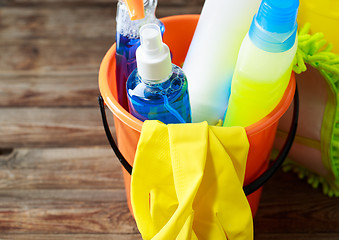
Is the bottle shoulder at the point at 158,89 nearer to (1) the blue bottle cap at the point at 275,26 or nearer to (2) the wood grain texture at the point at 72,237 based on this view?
(1) the blue bottle cap at the point at 275,26

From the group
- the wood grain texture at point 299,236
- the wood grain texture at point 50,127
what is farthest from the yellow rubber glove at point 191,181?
the wood grain texture at point 50,127

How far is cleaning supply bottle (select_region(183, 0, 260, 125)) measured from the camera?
1.44 feet

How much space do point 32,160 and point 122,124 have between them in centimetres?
30

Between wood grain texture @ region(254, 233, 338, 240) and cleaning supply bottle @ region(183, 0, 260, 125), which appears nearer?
cleaning supply bottle @ region(183, 0, 260, 125)

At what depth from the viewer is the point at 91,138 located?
70cm

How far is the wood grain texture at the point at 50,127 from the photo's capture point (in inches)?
27.5

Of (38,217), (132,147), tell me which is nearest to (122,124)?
(132,147)

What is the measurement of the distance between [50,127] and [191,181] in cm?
41

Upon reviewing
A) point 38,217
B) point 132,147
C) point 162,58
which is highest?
point 162,58

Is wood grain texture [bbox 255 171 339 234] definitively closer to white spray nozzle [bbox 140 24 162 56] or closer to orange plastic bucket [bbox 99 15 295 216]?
orange plastic bucket [bbox 99 15 295 216]

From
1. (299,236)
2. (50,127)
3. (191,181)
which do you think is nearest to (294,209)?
(299,236)

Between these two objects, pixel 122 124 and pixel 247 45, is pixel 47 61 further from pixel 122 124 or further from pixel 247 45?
pixel 247 45

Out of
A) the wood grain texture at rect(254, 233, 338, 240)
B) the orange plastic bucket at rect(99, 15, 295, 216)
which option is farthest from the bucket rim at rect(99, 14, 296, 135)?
the wood grain texture at rect(254, 233, 338, 240)

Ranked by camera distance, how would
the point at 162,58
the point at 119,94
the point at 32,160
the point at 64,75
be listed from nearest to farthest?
1. the point at 162,58
2. the point at 119,94
3. the point at 32,160
4. the point at 64,75
